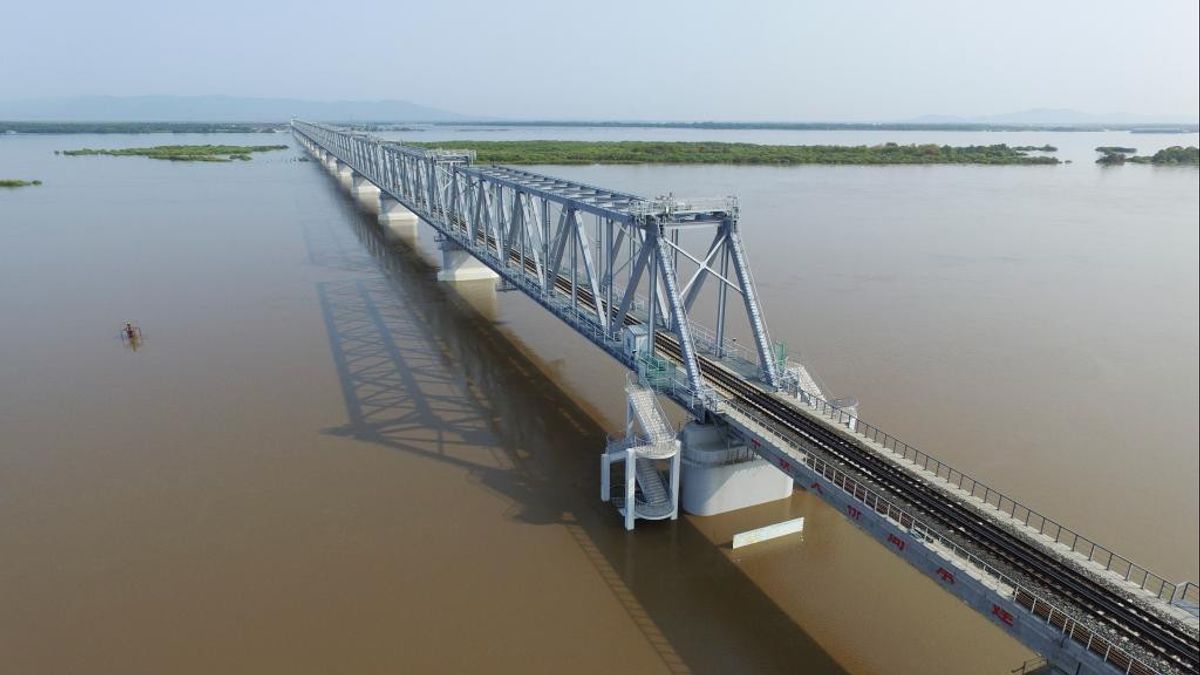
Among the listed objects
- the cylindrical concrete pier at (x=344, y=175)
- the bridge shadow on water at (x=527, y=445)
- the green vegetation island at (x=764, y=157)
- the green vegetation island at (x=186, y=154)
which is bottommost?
the bridge shadow on water at (x=527, y=445)

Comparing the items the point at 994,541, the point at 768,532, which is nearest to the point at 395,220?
the point at 768,532

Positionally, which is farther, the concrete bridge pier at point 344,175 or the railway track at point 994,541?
the concrete bridge pier at point 344,175

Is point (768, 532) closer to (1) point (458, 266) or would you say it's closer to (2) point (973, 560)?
(2) point (973, 560)

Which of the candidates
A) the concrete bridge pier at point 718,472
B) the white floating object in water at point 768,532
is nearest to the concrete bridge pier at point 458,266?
the concrete bridge pier at point 718,472

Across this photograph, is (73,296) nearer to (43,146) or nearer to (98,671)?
(98,671)

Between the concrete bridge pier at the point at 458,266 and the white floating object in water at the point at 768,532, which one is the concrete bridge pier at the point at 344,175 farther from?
the white floating object in water at the point at 768,532

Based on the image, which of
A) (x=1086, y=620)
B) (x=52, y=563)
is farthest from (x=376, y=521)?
(x=1086, y=620)

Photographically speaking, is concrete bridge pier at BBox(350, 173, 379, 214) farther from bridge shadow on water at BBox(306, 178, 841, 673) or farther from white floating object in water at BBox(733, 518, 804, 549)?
white floating object in water at BBox(733, 518, 804, 549)
